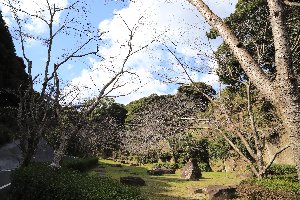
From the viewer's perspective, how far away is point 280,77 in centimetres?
270

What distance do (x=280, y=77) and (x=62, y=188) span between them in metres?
5.71

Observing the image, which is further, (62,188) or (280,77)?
(62,188)

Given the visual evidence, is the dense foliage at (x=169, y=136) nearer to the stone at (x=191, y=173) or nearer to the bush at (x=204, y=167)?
the bush at (x=204, y=167)

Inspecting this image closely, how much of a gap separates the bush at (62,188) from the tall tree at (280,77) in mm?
4038

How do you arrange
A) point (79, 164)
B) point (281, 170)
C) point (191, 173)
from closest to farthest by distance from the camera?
point (281, 170), point (191, 173), point (79, 164)

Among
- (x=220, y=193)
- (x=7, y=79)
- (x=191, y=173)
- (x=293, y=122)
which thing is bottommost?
(x=220, y=193)

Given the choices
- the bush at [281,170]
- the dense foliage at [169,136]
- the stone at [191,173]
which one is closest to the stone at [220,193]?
the stone at [191,173]

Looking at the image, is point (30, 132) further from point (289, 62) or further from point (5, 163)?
point (5, 163)

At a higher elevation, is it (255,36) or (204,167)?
(255,36)

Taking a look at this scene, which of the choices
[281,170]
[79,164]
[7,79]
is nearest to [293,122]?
[281,170]

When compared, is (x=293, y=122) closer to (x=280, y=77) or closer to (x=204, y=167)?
(x=280, y=77)

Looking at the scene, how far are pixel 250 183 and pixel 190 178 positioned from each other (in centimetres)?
957

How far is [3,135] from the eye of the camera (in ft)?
83.0

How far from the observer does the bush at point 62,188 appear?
6.36 metres
